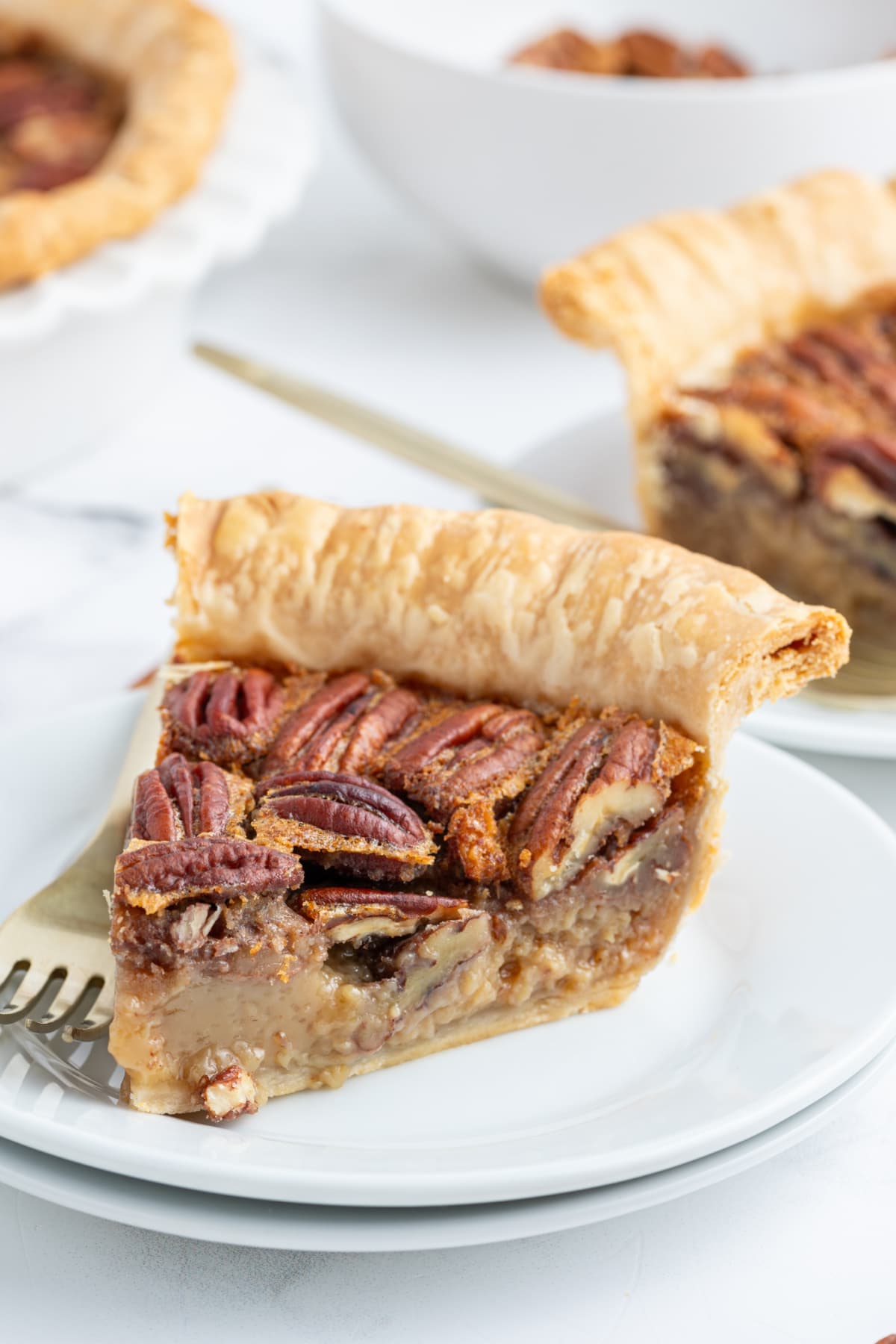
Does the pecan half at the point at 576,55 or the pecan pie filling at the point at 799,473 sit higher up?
the pecan half at the point at 576,55

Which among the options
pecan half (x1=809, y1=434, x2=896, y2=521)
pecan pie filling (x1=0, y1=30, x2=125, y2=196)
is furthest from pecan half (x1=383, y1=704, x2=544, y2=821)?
pecan pie filling (x1=0, y1=30, x2=125, y2=196)

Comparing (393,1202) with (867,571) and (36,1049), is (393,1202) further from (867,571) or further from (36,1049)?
(867,571)

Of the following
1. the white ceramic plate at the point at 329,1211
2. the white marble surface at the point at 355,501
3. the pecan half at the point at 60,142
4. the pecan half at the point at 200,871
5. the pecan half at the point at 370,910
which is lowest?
the white marble surface at the point at 355,501

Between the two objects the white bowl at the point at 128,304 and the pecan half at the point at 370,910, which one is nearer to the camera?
the pecan half at the point at 370,910

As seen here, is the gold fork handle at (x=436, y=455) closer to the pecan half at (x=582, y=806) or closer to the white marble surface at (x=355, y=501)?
the white marble surface at (x=355, y=501)

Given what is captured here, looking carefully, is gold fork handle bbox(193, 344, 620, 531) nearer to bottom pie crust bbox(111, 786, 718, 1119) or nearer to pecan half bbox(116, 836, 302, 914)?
bottom pie crust bbox(111, 786, 718, 1119)

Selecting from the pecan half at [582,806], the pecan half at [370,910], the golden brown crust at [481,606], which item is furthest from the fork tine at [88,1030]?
the golden brown crust at [481,606]

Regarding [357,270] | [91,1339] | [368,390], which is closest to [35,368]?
[368,390]
